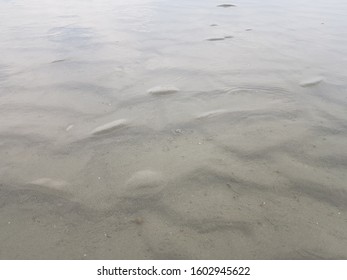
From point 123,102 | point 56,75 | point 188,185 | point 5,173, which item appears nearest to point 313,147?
point 188,185

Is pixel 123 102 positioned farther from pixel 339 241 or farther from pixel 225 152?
pixel 339 241

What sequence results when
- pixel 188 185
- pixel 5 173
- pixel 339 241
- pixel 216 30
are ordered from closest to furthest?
pixel 339 241 → pixel 188 185 → pixel 5 173 → pixel 216 30

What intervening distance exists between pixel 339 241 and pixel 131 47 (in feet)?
12.1

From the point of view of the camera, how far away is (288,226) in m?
1.74

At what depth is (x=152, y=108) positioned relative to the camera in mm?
2885

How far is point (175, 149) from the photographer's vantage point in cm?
232

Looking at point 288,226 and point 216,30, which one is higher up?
point 216,30

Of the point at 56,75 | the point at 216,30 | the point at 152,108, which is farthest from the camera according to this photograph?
the point at 216,30

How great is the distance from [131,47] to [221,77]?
1657mm

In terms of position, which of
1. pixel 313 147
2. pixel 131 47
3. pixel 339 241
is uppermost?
pixel 131 47

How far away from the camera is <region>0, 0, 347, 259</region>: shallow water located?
1703mm

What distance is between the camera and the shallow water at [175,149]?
1.70 meters

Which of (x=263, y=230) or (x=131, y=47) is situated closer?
(x=263, y=230)

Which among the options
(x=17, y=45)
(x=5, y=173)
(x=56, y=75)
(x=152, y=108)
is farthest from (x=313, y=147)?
(x=17, y=45)
